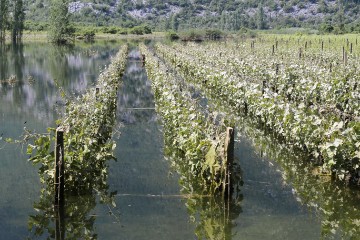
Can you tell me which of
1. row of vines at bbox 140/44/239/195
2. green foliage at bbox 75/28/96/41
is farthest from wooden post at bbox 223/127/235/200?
green foliage at bbox 75/28/96/41

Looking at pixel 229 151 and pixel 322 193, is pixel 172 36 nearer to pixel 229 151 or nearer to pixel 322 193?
pixel 322 193

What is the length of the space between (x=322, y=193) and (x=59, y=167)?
4.87m

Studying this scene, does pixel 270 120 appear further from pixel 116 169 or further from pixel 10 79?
pixel 10 79

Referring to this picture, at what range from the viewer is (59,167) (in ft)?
27.7

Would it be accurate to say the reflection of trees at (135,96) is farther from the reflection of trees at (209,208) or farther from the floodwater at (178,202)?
the reflection of trees at (209,208)

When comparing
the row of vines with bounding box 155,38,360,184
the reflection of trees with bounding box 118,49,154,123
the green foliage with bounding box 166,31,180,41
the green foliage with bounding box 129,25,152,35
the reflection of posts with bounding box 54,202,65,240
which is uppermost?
the green foliage with bounding box 129,25,152,35

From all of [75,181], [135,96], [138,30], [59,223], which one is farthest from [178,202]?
[138,30]

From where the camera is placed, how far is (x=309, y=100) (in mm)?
16906

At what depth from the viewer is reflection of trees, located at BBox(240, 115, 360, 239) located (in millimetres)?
8266

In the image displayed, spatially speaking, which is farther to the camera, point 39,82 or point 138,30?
point 138,30

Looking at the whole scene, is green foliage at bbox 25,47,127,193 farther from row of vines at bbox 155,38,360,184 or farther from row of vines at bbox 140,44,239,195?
row of vines at bbox 155,38,360,184

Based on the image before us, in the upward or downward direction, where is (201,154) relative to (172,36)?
downward

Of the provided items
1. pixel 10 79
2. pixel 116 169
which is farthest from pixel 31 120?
pixel 10 79

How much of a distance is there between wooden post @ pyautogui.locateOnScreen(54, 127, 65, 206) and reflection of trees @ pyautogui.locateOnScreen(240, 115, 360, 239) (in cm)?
424
